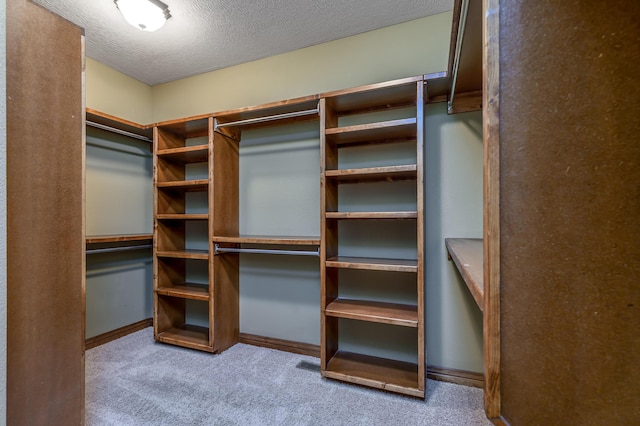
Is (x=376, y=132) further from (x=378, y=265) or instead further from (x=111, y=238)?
(x=111, y=238)

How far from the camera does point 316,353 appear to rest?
7.76 ft

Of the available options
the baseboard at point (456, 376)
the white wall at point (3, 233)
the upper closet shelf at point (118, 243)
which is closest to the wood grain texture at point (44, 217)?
the white wall at point (3, 233)

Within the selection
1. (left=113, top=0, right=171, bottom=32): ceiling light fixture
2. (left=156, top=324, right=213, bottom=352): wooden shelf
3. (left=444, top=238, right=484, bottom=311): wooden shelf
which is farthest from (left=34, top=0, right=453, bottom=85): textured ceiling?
(left=156, top=324, right=213, bottom=352): wooden shelf

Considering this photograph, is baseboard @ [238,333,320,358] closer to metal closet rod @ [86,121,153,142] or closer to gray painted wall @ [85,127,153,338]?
gray painted wall @ [85,127,153,338]

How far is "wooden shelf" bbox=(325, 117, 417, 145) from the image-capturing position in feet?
6.11

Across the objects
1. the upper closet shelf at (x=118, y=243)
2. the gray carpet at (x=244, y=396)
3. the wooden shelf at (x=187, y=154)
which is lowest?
the gray carpet at (x=244, y=396)

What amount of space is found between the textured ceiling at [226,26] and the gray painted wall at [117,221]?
83 cm

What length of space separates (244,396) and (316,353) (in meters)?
0.70

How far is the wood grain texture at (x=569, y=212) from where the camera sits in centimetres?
39

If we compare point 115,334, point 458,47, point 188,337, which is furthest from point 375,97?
point 115,334

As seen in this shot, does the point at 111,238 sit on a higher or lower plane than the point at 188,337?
higher

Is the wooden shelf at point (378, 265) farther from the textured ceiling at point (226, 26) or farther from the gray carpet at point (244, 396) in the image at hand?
the textured ceiling at point (226, 26)

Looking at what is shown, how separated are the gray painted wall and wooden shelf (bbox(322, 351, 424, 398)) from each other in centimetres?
219

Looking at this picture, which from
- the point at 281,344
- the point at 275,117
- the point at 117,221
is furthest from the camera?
Answer: the point at 117,221
